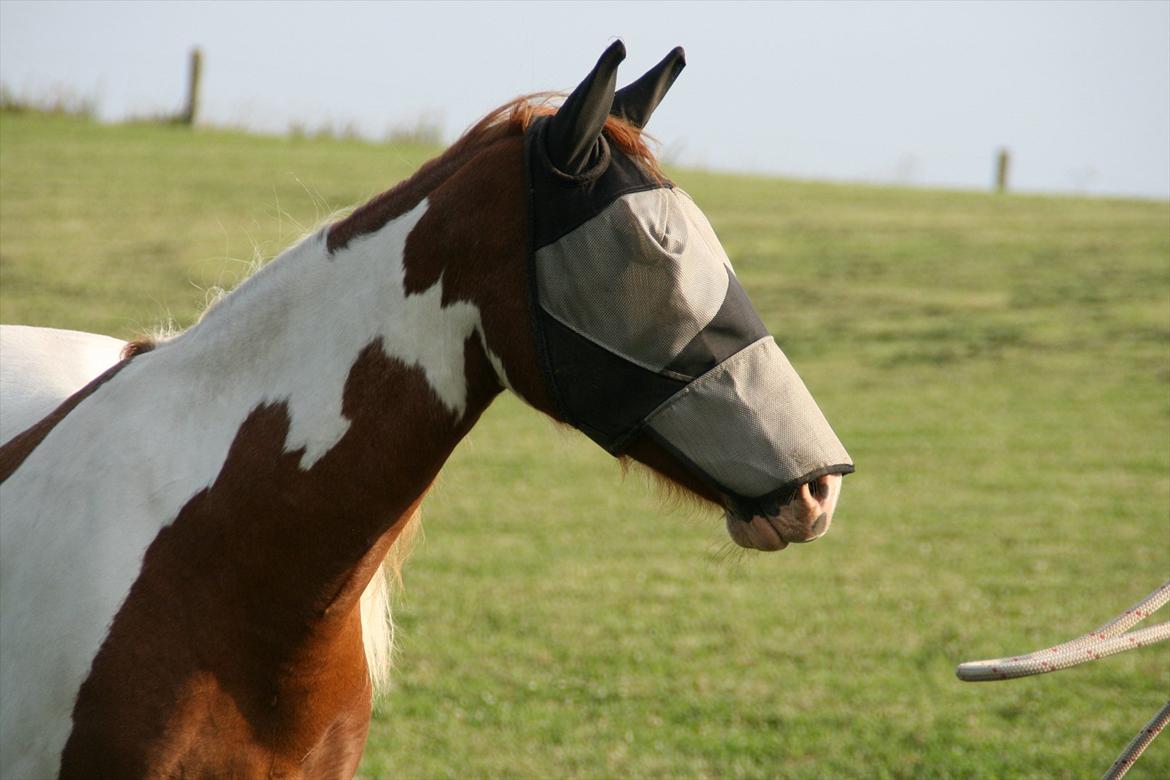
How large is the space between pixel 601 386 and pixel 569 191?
34 centimetres

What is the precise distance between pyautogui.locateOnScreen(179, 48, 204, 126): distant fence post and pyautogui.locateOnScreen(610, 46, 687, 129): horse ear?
79.3ft

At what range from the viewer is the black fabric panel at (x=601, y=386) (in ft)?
6.80

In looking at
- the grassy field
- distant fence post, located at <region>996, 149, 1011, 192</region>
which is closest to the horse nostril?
the grassy field

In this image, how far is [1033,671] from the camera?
2068mm

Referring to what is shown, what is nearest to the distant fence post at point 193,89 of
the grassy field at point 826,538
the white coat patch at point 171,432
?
the grassy field at point 826,538

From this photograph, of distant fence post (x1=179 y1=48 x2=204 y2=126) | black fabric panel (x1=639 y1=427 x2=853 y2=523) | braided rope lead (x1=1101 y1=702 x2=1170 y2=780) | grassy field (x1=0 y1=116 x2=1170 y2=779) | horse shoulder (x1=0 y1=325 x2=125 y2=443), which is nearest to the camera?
black fabric panel (x1=639 y1=427 x2=853 y2=523)

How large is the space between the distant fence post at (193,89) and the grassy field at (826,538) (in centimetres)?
479

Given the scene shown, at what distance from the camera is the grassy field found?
16.7 feet

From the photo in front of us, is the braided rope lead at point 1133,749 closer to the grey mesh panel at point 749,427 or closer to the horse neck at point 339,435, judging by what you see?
the grey mesh panel at point 749,427

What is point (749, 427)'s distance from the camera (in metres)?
2.04

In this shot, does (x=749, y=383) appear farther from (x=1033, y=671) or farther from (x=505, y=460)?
(x=505, y=460)

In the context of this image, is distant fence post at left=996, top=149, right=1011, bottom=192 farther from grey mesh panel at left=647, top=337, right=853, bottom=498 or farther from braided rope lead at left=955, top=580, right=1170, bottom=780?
grey mesh panel at left=647, top=337, right=853, bottom=498

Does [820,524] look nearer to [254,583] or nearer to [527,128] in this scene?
[527,128]

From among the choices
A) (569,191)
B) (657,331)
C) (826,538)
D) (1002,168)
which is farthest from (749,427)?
(1002,168)
